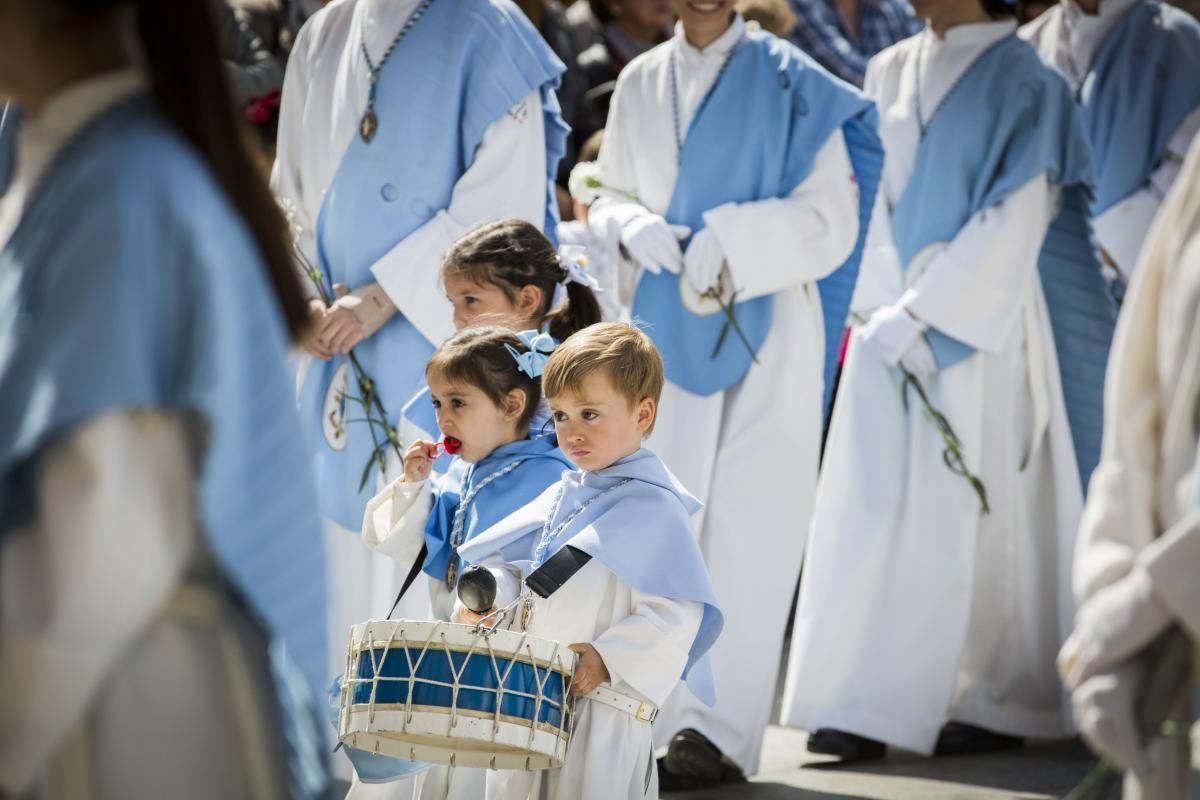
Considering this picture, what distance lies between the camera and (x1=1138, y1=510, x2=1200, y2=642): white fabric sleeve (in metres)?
2.00

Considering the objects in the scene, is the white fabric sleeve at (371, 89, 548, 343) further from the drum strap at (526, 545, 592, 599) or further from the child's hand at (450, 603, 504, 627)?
the drum strap at (526, 545, 592, 599)

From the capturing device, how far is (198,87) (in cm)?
202

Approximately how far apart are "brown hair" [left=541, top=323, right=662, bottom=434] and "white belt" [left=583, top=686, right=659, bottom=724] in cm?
50

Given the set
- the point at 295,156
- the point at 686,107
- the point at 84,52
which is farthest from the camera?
the point at 686,107

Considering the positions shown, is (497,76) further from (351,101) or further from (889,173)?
(889,173)

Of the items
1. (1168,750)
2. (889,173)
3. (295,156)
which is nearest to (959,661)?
(889,173)

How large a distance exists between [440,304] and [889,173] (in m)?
1.71

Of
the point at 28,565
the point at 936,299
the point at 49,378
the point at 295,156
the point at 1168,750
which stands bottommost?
the point at 936,299

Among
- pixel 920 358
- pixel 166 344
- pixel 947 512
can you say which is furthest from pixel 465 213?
pixel 166 344

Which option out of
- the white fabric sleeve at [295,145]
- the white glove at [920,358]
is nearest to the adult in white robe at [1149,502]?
the white fabric sleeve at [295,145]

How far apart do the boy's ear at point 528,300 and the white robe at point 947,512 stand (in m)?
1.63

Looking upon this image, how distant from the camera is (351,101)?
4.46 m

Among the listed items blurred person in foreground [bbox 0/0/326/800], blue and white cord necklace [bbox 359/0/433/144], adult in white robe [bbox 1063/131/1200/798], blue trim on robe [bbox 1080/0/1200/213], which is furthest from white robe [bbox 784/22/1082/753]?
blurred person in foreground [bbox 0/0/326/800]

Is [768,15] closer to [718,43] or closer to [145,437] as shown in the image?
[718,43]
